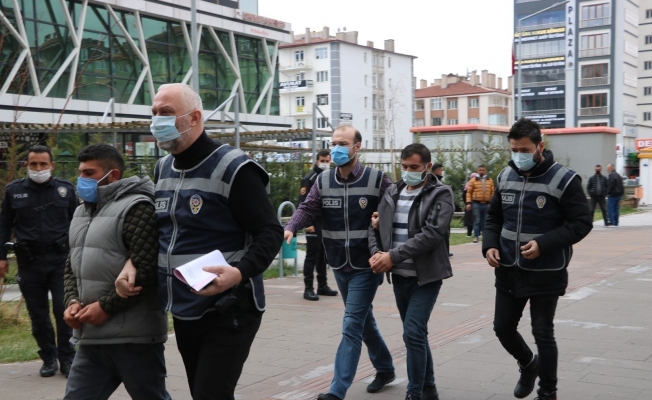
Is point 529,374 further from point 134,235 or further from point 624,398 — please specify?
point 134,235

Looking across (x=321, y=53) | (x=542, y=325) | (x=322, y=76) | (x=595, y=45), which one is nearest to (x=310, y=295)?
(x=542, y=325)

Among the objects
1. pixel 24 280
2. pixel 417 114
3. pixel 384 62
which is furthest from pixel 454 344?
pixel 417 114

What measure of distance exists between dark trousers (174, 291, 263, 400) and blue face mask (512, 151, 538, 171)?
247 cm

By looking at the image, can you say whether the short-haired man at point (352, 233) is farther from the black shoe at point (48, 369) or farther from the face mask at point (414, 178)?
the black shoe at point (48, 369)

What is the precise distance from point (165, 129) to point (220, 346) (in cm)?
101

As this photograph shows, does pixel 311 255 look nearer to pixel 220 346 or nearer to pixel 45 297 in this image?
pixel 45 297

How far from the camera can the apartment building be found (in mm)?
116875

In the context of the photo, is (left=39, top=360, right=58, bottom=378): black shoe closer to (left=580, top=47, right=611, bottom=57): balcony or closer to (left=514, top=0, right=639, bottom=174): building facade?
(left=514, top=0, right=639, bottom=174): building facade

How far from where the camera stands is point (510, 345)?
583cm

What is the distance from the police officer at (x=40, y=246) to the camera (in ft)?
22.2

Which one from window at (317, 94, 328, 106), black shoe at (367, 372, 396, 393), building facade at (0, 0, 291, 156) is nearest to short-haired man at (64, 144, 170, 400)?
black shoe at (367, 372, 396, 393)

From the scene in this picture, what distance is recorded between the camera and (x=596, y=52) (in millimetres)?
88875

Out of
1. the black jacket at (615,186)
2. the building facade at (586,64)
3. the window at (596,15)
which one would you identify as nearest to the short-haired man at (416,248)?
the black jacket at (615,186)

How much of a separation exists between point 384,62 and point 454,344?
100986mm
